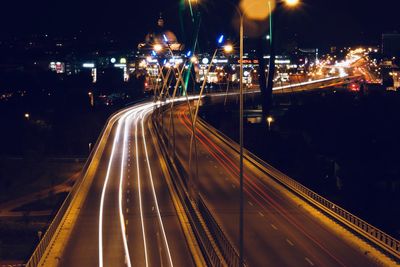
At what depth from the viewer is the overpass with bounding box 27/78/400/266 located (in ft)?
78.6

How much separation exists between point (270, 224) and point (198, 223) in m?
4.61

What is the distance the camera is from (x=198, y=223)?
89.7 ft

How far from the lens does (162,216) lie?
33.0m

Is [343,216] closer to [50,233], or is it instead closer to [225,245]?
[225,245]

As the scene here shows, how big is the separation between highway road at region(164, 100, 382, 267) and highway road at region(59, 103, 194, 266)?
256cm

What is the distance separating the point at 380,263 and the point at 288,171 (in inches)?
1260

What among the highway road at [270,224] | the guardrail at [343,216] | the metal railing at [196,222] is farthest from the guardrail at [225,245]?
the guardrail at [343,216]

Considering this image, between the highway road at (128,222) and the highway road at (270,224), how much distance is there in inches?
101

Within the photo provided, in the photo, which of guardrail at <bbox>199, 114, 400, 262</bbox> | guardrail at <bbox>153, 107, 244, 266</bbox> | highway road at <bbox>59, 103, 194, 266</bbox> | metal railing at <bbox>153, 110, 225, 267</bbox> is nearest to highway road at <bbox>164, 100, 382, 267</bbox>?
guardrail at <bbox>199, 114, 400, 262</bbox>

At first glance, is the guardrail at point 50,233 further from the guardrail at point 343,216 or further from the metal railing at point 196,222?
the guardrail at point 343,216

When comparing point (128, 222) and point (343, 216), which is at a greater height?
point (343, 216)

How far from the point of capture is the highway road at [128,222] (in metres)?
24.6

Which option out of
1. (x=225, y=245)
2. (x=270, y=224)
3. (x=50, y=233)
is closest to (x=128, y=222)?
(x=50, y=233)

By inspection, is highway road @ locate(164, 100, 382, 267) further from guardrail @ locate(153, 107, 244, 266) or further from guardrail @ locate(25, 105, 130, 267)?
guardrail @ locate(25, 105, 130, 267)
